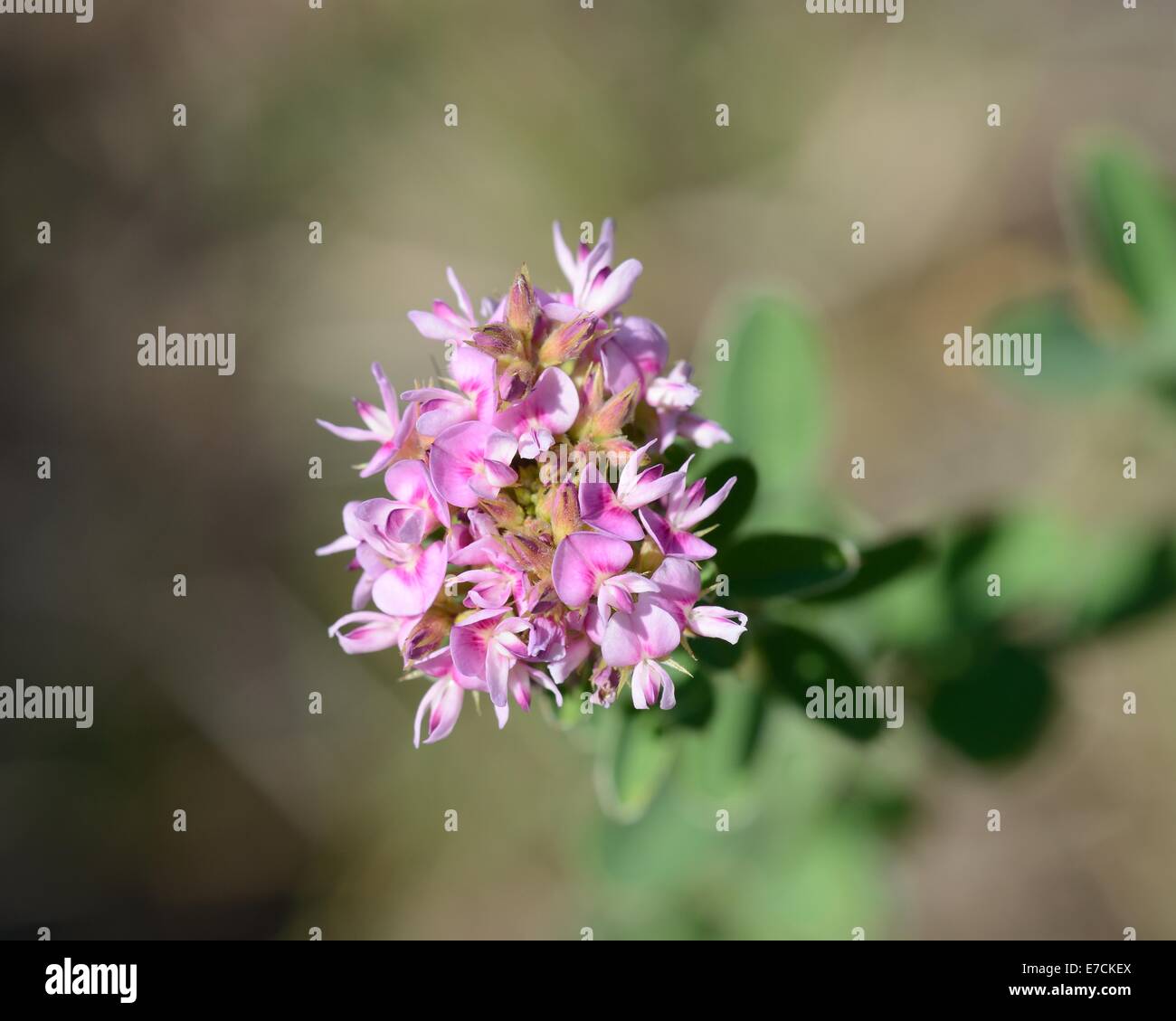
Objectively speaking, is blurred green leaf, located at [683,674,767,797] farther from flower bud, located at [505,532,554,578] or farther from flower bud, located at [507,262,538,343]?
flower bud, located at [507,262,538,343]

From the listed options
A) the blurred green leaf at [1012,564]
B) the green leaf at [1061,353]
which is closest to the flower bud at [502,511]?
the blurred green leaf at [1012,564]

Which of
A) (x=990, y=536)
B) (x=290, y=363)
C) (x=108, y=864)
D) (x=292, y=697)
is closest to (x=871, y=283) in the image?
(x=990, y=536)

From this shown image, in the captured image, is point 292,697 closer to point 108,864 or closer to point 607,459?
point 108,864

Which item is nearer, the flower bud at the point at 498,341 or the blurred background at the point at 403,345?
the flower bud at the point at 498,341

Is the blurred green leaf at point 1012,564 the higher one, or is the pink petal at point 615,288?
the pink petal at point 615,288

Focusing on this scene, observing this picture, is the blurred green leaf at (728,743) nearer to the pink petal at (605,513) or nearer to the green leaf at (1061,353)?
the pink petal at (605,513)

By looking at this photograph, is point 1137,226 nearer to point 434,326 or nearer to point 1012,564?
point 1012,564

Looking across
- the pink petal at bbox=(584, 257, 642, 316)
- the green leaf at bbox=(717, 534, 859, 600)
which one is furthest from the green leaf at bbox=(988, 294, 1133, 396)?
the pink petal at bbox=(584, 257, 642, 316)
